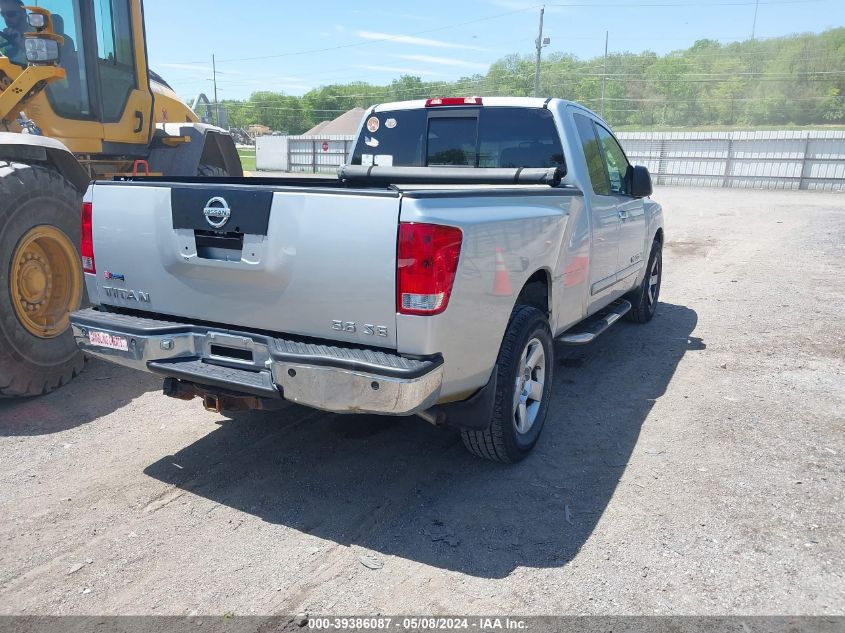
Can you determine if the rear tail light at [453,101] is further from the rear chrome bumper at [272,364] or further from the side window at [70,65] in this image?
the side window at [70,65]

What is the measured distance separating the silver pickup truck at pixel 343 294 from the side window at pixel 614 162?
131 centimetres

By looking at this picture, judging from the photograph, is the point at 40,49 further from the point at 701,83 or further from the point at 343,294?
the point at 701,83

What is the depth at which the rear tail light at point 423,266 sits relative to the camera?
117 inches

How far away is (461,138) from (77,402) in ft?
11.8

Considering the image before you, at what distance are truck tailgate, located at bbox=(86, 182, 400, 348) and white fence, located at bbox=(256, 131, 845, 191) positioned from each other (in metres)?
26.6

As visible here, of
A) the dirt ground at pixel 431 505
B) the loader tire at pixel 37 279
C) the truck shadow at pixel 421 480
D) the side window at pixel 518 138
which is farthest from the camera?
the side window at pixel 518 138

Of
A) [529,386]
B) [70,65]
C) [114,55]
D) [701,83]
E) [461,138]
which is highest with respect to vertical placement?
[701,83]

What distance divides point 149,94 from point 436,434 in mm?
5592

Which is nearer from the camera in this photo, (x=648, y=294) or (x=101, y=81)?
(x=101, y=81)

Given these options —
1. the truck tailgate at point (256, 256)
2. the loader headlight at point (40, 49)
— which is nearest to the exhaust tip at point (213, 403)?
the truck tailgate at point (256, 256)

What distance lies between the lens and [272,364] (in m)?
3.21

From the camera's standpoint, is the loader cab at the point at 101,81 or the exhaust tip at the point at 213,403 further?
the loader cab at the point at 101,81

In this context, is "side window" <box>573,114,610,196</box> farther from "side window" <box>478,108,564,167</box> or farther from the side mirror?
the side mirror

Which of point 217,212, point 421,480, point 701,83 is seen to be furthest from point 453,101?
point 701,83
